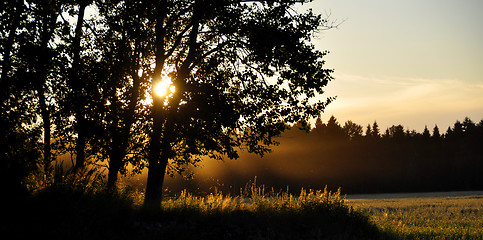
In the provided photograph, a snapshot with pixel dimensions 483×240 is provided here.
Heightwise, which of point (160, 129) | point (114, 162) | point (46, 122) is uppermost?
point (46, 122)

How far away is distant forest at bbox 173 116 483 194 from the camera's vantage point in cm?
6706

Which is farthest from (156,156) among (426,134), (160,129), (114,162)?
(426,134)

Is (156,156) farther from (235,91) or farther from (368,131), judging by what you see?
(368,131)

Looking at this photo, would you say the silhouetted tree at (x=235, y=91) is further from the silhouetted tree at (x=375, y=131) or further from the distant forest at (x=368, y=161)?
the silhouetted tree at (x=375, y=131)

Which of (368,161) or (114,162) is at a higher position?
(368,161)

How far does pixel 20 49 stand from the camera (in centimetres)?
1077

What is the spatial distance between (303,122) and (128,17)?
22.5 ft

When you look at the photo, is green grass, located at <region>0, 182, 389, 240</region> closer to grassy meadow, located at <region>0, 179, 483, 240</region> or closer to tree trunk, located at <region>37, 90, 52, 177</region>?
grassy meadow, located at <region>0, 179, 483, 240</region>

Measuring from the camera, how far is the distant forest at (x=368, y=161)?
67062mm

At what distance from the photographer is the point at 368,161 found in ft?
251

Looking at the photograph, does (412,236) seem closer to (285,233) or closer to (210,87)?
(285,233)

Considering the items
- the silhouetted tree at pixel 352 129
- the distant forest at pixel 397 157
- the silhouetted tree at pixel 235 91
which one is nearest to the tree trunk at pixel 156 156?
the silhouetted tree at pixel 235 91

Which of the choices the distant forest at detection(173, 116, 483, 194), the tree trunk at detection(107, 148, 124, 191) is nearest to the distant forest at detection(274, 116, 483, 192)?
the distant forest at detection(173, 116, 483, 194)

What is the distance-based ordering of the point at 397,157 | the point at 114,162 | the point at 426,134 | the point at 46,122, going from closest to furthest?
the point at 46,122 → the point at 114,162 → the point at 397,157 → the point at 426,134
